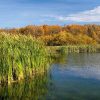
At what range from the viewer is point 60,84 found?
55.1ft

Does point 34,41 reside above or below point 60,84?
above

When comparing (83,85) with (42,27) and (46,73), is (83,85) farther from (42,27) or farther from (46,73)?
(42,27)

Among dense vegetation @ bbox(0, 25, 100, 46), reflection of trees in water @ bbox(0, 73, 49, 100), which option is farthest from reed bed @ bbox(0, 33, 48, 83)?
dense vegetation @ bbox(0, 25, 100, 46)

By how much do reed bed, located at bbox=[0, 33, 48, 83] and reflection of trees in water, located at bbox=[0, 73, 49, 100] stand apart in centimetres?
57

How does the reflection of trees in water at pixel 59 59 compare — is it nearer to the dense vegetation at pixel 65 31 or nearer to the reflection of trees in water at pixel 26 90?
the reflection of trees in water at pixel 26 90

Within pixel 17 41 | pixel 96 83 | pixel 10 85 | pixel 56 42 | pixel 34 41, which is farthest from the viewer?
pixel 56 42

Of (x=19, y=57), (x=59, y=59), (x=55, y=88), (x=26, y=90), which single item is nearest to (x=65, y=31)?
(x=59, y=59)

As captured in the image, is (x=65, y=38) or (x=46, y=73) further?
(x=65, y=38)

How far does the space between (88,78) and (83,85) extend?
7.12 ft

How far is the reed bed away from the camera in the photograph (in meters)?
15.9

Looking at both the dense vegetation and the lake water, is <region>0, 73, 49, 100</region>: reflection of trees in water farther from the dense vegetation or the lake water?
the dense vegetation

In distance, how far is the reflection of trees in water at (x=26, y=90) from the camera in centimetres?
1389

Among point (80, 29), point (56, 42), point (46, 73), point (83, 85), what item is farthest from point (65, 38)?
point (83, 85)

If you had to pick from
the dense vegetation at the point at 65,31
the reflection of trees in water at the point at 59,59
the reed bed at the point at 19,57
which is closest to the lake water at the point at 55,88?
the reed bed at the point at 19,57
